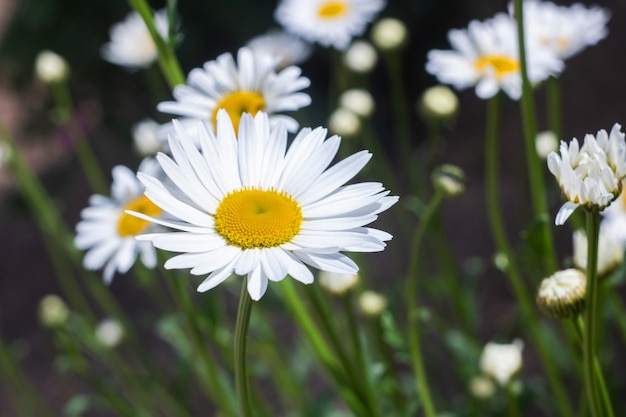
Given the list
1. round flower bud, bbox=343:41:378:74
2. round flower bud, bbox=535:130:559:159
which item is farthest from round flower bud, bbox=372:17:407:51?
round flower bud, bbox=535:130:559:159

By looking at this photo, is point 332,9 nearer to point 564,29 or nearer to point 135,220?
point 564,29

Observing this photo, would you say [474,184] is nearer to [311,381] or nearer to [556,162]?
[311,381]

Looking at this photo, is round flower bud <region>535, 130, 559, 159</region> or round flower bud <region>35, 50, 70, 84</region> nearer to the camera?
round flower bud <region>535, 130, 559, 159</region>

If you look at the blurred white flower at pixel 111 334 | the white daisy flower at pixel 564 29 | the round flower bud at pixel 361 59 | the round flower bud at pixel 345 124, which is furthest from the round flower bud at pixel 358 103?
the blurred white flower at pixel 111 334

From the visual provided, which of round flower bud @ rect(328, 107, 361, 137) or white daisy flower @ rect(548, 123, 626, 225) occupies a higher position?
round flower bud @ rect(328, 107, 361, 137)

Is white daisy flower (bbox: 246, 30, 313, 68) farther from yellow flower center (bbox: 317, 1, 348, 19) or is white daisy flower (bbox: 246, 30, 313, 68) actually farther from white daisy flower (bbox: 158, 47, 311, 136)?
white daisy flower (bbox: 158, 47, 311, 136)

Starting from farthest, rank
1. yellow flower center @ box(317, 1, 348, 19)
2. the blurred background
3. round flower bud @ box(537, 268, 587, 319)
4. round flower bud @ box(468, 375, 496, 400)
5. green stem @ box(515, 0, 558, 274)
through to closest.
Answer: the blurred background, yellow flower center @ box(317, 1, 348, 19), round flower bud @ box(468, 375, 496, 400), green stem @ box(515, 0, 558, 274), round flower bud @ box(537, 268, 587, 319)

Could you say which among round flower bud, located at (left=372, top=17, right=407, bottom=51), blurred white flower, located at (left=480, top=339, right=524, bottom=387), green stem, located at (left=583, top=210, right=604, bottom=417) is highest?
round flower bud, located at (left=372, top=17, right=407, bottom=51)
